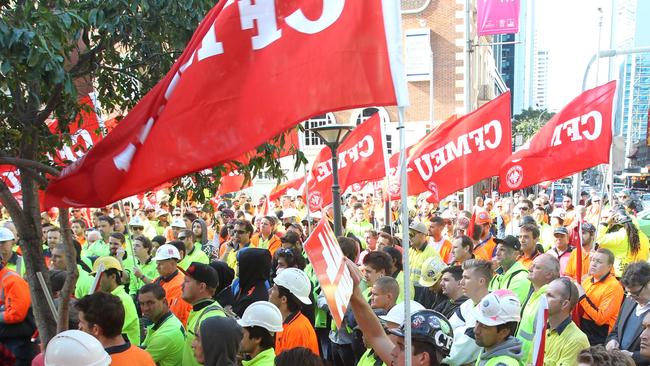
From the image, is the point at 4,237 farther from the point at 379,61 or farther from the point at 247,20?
the point at 379,61

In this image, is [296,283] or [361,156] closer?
[296,283]

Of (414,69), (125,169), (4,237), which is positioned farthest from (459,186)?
(414,69)

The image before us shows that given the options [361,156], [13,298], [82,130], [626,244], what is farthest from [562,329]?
[361,156]

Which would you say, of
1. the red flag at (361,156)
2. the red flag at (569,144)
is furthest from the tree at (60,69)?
the red flag at (569,144)

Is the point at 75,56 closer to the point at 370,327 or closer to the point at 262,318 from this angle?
the point at 262,318

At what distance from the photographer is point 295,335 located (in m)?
5.20

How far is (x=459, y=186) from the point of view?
9.39 m

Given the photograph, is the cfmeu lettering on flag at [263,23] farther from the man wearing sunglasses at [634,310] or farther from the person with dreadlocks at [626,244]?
the person with dreadlocks at [626,244]

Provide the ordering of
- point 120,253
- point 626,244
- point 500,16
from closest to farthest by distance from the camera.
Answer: point 626,244 < point 120,253 < point 500,16

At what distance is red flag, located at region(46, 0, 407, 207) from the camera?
3299mm

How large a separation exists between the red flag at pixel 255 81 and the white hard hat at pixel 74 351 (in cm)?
78

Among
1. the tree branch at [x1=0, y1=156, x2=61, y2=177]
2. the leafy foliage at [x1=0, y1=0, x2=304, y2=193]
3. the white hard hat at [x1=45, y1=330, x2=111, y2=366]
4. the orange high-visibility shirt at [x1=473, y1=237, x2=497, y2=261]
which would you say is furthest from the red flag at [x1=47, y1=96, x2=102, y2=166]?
the orange high-visibility shirt at [x1=473, y1=237, x2=497, y2=261]

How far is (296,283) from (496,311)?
178 centimetres

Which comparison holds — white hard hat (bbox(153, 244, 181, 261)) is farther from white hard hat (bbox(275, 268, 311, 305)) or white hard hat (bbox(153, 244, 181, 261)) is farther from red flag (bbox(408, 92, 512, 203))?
red flag (bbox(408, 92, 512, 203))
